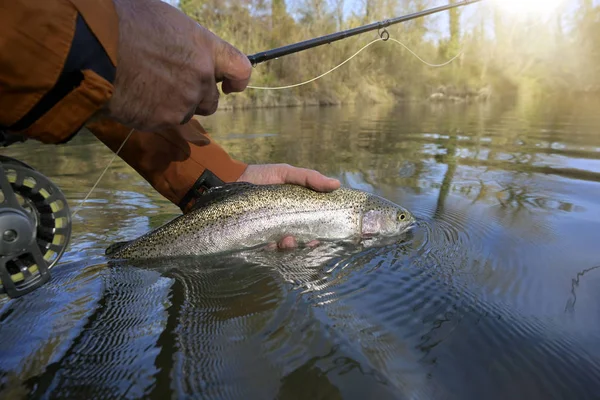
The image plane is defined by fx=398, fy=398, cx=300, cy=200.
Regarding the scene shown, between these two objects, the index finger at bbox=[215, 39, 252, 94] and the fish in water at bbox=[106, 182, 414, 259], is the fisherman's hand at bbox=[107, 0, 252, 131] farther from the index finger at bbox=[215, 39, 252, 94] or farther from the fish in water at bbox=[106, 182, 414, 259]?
the fish in water at bbox=[106, 182, 414, 259]

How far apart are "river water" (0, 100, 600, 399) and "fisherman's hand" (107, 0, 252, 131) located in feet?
3.36

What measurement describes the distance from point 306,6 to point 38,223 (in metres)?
41.5

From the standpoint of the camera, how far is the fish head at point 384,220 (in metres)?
3.43

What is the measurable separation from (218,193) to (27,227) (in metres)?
1.66

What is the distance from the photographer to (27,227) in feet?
5.20

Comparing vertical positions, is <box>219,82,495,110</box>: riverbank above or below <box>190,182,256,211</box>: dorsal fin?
above

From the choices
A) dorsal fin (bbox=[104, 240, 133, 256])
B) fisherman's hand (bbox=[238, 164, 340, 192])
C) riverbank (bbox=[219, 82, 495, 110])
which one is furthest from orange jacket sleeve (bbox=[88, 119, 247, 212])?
riverbank (bbox=[219, 82, 495, 110])

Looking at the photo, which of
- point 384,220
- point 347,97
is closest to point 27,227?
point 384,220

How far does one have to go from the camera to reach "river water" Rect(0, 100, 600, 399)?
156 cm

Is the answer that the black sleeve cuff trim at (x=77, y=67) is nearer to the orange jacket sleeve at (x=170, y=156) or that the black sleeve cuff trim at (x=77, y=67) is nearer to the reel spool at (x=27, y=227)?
the reel spool at (x=27, y=227)

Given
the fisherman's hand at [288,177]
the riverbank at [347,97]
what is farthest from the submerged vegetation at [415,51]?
the fisherman's hand at [288,177]

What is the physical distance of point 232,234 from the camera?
10.2ft

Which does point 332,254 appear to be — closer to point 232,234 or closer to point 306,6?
point 232,234

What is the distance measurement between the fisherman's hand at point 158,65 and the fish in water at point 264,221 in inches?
60.9
